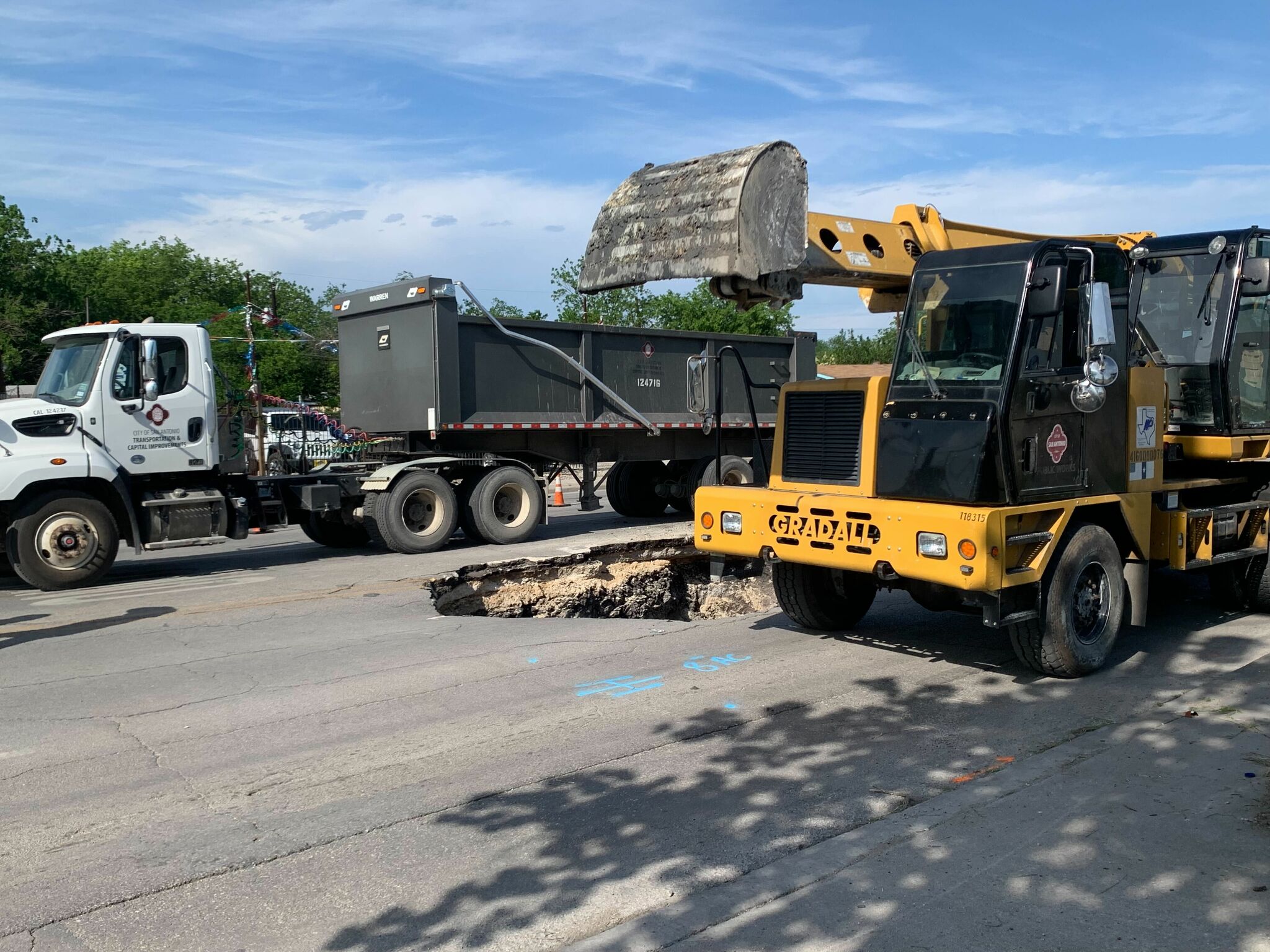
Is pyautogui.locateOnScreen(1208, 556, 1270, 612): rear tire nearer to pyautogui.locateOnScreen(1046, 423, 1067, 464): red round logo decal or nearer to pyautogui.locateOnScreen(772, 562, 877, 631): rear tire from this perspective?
pyautogui.locateOnScreen(1046, 423, 1067, 464): red round logo decal

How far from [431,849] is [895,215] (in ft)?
17.2

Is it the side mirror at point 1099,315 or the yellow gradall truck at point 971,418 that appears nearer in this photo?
the side mirror at point 1099,315

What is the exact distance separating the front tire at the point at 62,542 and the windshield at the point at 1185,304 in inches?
390

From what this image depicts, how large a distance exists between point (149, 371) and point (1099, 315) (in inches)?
375

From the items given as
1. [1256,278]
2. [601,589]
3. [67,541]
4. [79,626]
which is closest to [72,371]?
[67,541]

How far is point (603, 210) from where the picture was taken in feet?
23.2

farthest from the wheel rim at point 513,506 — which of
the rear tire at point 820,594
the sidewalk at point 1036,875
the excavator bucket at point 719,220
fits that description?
the sidewalk at point 1036,875

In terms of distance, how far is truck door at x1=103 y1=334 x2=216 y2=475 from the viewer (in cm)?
1136

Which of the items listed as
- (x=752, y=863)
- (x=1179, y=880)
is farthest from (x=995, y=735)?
(x=752, y=863)

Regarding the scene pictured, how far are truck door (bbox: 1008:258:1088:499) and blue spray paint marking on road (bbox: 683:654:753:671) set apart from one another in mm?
2262

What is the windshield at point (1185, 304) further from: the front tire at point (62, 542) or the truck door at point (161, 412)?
the front tire at point (62, 542)

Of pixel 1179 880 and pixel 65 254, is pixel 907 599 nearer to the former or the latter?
pixel 1179 880

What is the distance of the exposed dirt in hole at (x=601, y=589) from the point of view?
1020 centimetres

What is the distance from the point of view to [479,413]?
46.1 feet
